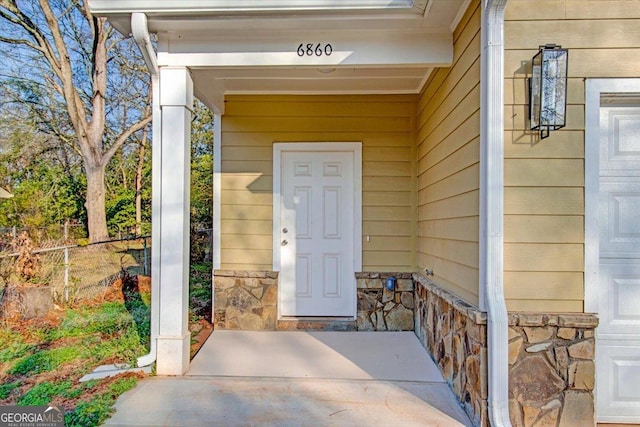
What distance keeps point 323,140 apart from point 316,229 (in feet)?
3.28

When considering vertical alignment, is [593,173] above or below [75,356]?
above

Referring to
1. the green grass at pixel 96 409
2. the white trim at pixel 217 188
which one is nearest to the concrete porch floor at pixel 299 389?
the green grass at pixel 96 409

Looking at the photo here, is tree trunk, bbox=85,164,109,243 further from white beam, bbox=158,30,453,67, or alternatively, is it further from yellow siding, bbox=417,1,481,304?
yellow siding, bbox=417,1,481,304

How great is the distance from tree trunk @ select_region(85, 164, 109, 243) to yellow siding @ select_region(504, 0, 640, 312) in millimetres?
9375

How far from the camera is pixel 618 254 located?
2303 millimetres

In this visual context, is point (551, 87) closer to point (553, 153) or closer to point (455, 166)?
point (553, 153)

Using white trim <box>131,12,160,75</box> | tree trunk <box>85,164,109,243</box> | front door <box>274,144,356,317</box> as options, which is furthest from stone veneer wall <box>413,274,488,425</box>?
tree trunk <box>85,164,109,243</box>

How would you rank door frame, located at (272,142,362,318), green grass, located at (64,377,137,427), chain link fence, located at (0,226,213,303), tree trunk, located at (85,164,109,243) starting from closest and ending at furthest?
green grass, located at (64,377,137,427)
door frame, located at (272,142,362,318)
chain link fence, located at (0,226,213,303)
tree trunk, located at (85,164,109,243)

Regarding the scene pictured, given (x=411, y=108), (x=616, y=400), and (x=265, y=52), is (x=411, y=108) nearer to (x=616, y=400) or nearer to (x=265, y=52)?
(x=265, y=52)

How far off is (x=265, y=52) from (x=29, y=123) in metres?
8.99

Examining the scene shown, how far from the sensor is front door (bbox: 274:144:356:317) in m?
4.35

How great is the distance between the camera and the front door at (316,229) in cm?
435

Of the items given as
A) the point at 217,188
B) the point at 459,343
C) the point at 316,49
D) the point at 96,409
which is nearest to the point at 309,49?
the point at 316,49

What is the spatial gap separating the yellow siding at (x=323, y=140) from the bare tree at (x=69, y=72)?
6.45m
